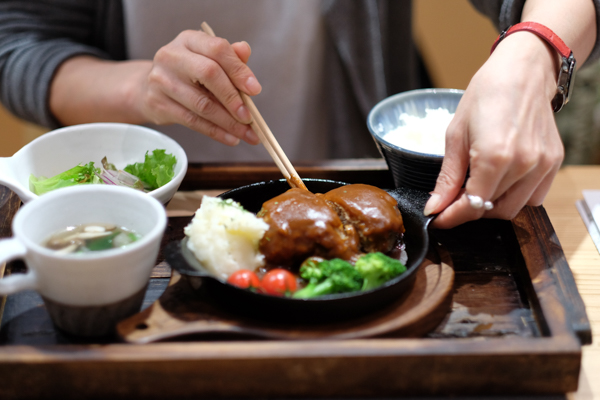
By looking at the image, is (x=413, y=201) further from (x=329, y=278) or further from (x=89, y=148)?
(x=89, y=148)

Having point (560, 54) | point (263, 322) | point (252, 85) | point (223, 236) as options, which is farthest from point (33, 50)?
point (560, 54)

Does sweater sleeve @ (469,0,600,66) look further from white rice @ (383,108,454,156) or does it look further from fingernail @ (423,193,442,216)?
fingernail @ (423,193,442,216)

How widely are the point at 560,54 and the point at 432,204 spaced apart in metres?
0.78

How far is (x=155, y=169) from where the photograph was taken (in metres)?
2.05

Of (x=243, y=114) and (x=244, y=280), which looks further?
(x=243, y=114)

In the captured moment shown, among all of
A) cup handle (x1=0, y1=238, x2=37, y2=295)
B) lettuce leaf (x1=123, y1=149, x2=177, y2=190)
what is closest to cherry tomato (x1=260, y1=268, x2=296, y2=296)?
cup handle (x1=0, y1=238, x2=37, y2=295)

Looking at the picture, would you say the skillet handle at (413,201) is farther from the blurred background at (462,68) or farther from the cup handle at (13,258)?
the blurred background at (462,68)

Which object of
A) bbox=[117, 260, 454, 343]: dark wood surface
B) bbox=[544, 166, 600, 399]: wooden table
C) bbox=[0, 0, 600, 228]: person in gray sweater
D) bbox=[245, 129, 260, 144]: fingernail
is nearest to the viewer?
bbox=[117, 260, 454, 343]: dark wood surface

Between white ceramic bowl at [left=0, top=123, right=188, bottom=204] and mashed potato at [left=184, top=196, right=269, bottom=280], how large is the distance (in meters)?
0.44

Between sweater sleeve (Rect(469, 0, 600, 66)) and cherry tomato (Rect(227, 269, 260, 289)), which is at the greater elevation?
sweater sleeve (Rect(469, 0, 600, 66))

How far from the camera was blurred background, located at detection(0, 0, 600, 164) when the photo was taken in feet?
13.2

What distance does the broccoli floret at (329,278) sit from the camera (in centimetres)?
144

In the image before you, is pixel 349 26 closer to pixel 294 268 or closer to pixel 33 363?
pixel 294 268

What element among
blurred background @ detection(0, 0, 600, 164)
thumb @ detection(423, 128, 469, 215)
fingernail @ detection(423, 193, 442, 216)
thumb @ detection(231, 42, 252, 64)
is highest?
thumb @ detection(231, 42, 252, 64)
